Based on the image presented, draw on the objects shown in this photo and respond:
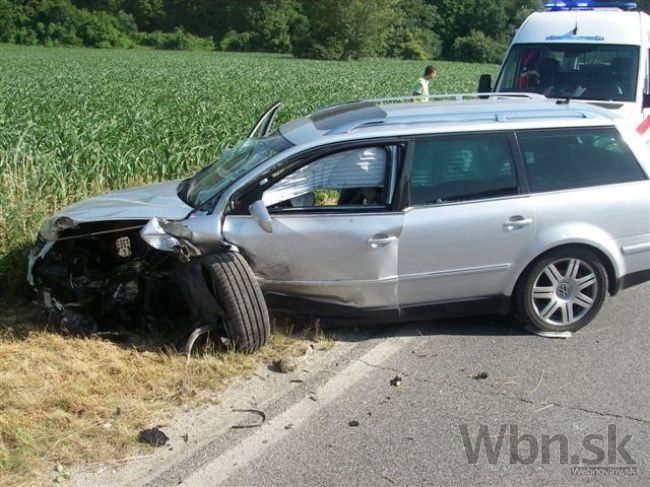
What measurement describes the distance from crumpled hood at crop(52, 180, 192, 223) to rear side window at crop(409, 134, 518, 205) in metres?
1.67

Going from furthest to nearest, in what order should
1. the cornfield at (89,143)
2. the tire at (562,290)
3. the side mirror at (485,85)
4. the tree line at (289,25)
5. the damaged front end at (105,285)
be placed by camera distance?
the tree line at (289,25) → the side mirror at (485,85) → the cornfield at (89,143) → the tire at (562,290) → the damaged front end at (105,285)

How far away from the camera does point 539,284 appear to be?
5281 mm

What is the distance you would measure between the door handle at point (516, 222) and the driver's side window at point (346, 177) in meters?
0.88

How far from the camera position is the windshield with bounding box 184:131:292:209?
5141 mm

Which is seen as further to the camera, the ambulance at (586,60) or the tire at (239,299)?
the ambulance at (586,60)

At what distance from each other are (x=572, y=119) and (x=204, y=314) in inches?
121

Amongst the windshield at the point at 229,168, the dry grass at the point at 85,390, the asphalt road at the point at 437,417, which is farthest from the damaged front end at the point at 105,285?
the asphalt road at the point at 437,417

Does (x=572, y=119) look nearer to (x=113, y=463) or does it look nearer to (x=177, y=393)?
(x=177, y=393)

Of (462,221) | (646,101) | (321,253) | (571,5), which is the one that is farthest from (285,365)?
(571,5)

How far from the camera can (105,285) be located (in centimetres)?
510

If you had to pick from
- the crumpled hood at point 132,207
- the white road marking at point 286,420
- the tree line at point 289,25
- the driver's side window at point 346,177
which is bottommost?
the white road marking at point 286,420

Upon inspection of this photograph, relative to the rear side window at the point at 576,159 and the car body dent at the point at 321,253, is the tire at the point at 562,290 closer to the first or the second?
the rear side window at the point at 576,159

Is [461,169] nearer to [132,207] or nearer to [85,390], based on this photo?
[132,207]

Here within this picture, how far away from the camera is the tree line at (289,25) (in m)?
72.0
